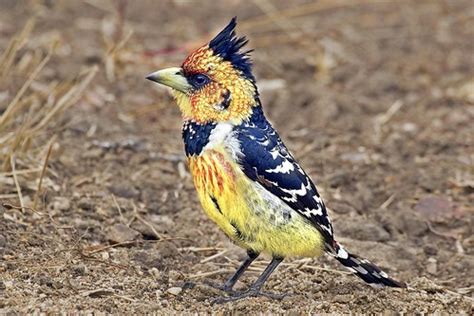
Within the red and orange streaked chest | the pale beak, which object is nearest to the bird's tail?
the red and orange streaked chest

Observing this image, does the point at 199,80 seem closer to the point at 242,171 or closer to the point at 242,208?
the point at 242,171

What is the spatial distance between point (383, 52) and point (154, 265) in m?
5.17

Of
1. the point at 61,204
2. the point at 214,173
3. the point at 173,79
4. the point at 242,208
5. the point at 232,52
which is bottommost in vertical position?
the point at 61,204

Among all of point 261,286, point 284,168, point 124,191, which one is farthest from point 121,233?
point 284,168

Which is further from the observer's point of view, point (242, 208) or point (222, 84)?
point (222, 84)

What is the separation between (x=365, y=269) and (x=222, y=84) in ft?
4.23

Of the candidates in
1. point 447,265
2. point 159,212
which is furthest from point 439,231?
point 159,212

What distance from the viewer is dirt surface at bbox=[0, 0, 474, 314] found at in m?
5.38

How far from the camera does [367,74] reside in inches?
A: 380

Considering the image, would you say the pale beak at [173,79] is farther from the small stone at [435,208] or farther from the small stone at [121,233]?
the small stone at [435,208]

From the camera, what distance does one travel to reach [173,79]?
219 inches

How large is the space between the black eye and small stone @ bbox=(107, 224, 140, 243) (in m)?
1.12

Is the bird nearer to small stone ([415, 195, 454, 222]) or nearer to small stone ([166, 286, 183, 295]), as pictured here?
small stone ([166, 286, 183, 295])

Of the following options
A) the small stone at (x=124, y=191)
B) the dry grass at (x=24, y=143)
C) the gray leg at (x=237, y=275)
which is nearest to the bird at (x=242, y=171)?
the gray leg at (x=237, y=275)
